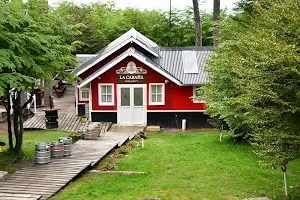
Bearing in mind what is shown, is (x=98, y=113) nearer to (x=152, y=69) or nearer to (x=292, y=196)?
(x=152, y=69)

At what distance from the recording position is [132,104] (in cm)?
2209

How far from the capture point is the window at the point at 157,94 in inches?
873

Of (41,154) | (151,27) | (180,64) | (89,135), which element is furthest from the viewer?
(151,27)

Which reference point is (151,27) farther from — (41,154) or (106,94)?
(41,154)

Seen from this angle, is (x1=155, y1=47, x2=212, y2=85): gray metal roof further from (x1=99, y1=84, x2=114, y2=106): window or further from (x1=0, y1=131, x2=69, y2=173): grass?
(x1=0, y1=131, x2=69, y2=173): grass

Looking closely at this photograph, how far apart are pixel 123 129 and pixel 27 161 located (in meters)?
8.35

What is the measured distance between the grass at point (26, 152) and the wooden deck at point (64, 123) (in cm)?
90

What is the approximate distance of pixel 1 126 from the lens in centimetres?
2134

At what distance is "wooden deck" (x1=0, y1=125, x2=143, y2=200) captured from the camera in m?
9.45

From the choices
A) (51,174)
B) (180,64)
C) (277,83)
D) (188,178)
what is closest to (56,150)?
(51,174)

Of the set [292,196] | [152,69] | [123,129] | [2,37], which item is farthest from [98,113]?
[292,196]

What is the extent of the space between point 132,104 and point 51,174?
37.5 ft

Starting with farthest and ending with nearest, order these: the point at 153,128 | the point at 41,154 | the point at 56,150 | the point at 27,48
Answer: the point at 153,128 → the point at 56,150 → the point at 41,154 → the point at 27,48

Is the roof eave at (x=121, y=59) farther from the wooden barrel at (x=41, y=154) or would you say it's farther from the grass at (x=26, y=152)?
the wooden barrel at (x=41, y=154)
